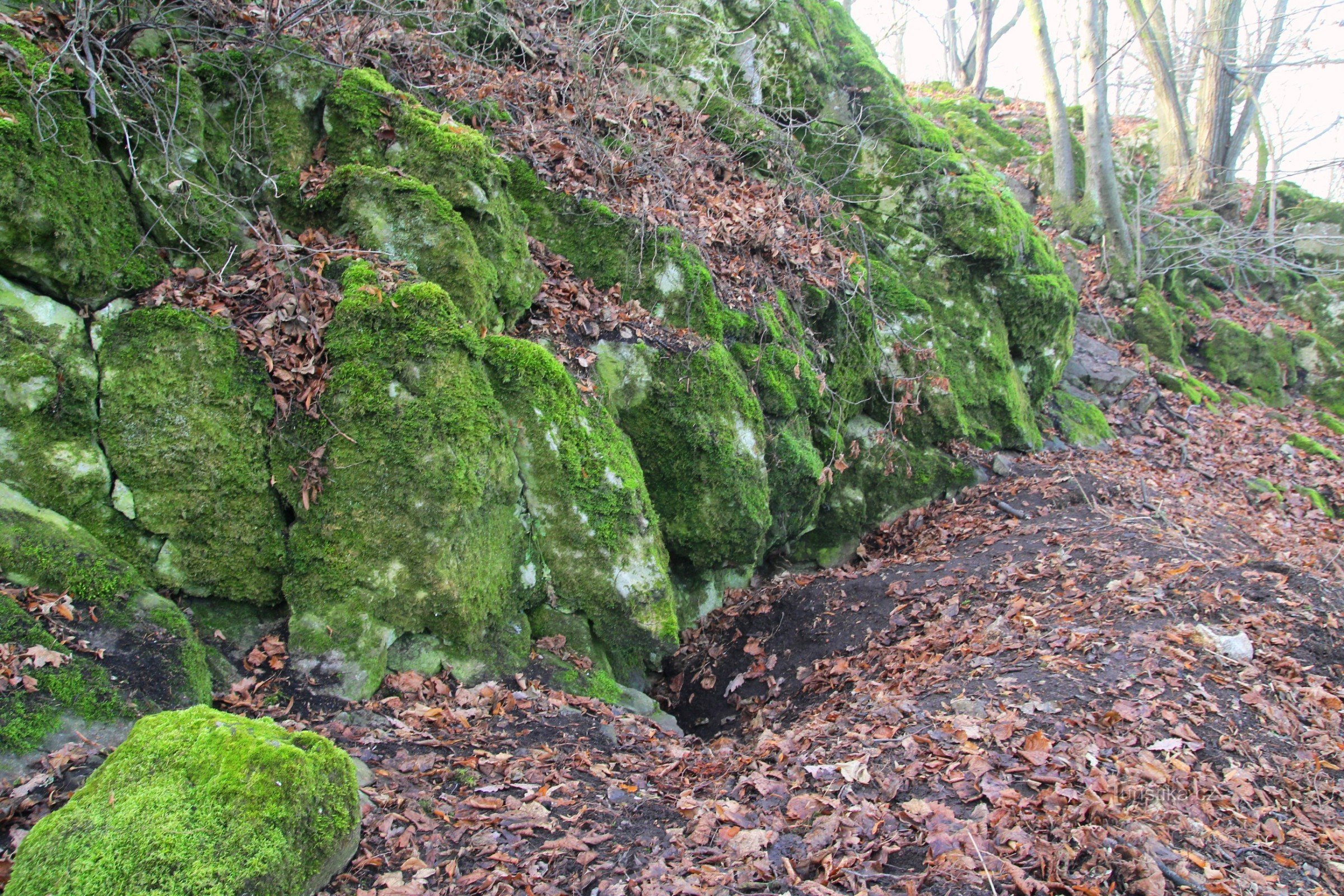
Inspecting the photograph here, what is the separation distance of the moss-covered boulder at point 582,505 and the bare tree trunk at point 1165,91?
16518mm

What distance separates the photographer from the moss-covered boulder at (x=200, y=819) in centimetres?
236

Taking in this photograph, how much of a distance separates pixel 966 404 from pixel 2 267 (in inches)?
372

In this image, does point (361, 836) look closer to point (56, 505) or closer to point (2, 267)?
point (56, 505)

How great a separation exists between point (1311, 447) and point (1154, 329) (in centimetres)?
325

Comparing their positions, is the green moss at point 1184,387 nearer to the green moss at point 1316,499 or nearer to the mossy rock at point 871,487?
the green moss at point 1316,499

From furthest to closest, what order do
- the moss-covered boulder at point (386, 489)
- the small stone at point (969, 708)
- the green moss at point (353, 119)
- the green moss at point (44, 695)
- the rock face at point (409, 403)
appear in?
the green moss at point (353, 119), the moss-covered boulder at point (386, 489), the small stone at point (969, 708), the rock face at point (409, 403), the green moss at point (44, 695)

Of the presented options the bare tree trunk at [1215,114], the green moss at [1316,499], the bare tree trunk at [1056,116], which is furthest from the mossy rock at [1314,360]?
the bare tree trunk at [1056,116]

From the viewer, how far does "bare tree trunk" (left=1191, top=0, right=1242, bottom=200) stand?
54.2 feet

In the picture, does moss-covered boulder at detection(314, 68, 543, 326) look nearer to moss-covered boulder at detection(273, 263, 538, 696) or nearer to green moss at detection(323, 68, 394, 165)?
green moss at detection(323, 68, 394, 165)

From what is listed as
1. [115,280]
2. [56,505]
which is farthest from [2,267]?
[56,505]

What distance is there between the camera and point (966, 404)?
943cm

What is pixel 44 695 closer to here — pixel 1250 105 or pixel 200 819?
pixel 200 819

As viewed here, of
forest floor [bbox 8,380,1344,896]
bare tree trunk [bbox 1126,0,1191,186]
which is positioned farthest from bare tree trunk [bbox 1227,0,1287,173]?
forest floor [bbox 8,380,1344,896]

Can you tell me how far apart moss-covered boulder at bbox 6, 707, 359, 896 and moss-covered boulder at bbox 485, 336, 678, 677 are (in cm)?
261
